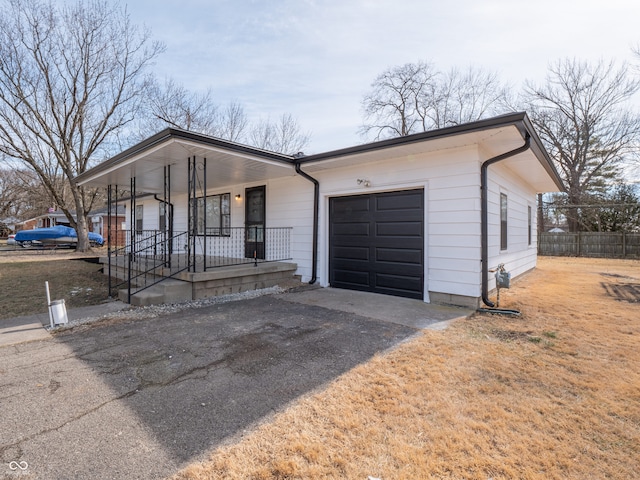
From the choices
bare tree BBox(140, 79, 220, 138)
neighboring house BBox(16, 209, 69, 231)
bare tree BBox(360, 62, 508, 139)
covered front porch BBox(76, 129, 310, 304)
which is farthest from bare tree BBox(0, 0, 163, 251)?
bare tree BBox(360, 62, 508, 139)

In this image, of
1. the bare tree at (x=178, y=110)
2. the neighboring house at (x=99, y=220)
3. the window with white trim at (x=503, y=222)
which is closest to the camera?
the window with white trim at (x=503, y=222)

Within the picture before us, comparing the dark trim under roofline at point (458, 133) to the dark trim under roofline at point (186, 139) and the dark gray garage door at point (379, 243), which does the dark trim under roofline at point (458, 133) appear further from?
the dark gray garage door at point (379, 243)

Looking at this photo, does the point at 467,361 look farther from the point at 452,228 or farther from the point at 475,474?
the point at 452,228

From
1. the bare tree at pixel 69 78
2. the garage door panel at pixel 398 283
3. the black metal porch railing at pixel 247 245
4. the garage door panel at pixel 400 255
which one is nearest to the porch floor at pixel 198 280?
the black metal porch railing at pixel 247 245

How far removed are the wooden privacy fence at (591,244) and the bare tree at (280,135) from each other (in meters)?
15.9

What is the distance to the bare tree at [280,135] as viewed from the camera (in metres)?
21.3

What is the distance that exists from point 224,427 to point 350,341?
1.85m

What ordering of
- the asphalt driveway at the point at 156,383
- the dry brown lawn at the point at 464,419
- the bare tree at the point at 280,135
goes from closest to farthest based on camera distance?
the dry brown lawn at the point at 464,419 → the asphalt driveway at the point at 156,383 → the bare tree at the point at 280,135

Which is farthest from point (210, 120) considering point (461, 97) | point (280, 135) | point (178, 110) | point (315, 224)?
point (315, 224)

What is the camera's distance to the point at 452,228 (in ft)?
17.3

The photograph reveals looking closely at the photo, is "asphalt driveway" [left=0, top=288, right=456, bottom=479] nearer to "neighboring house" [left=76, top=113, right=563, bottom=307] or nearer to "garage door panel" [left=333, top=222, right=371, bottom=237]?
"neighboring house" [left=76, top=113, right=563, bottom=307]

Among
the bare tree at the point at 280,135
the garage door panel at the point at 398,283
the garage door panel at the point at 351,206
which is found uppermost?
the bare tree at the point at 280,135

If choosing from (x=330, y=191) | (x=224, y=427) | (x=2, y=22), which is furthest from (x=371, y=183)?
(x=2, y=22)

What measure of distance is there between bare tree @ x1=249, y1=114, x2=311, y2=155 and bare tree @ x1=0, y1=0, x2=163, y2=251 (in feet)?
23.4
